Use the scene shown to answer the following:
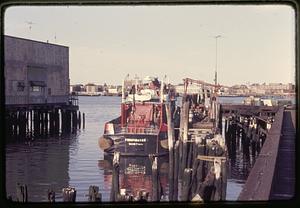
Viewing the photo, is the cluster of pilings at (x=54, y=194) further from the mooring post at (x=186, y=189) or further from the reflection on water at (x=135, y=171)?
the mooring post at (x=186, y=189)

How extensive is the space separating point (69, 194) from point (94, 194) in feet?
0.40

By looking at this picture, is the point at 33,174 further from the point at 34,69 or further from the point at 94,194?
the point at 34,69

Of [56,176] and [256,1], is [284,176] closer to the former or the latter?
[256,1]

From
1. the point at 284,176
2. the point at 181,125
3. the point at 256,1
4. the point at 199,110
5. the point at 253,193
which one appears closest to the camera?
the point at 256,1

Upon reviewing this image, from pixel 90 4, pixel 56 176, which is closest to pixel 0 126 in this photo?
pixel 56 176

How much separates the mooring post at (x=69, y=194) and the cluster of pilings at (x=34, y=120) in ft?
1.00

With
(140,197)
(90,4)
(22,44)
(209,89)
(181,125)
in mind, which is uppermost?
(90,4)

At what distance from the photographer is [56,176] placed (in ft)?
8.80

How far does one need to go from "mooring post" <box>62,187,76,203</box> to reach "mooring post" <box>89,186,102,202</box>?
7 cm

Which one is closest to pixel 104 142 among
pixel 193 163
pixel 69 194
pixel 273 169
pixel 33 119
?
pixel 69 194

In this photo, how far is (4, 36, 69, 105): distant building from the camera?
2338mm

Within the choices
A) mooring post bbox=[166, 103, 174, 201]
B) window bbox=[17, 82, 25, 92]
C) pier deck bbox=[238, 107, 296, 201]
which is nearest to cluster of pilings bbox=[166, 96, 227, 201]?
mooring post bbox=[166, 103, 174, 201]

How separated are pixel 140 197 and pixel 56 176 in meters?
0.53

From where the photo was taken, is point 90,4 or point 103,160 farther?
point 103,160
